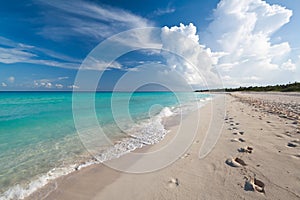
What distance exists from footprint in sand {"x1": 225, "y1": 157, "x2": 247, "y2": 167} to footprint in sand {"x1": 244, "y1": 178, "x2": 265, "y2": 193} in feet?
1.68

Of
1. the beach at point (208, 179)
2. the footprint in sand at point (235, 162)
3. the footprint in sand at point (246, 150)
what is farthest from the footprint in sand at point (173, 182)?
the footprint in sand at point (246, 150)

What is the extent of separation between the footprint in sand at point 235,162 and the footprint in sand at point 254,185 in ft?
1.68

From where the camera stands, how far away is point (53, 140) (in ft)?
18.4

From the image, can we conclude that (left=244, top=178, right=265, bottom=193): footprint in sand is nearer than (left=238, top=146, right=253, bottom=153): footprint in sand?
Yes

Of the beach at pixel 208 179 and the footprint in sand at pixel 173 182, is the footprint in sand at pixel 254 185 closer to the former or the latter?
the beach at pixel 208 179

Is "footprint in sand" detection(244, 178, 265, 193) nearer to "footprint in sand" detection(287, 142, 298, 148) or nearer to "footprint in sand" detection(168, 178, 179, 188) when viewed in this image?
"footprint in sand" detection(168, 178, 179, 188)

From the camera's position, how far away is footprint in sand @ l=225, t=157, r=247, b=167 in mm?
2814

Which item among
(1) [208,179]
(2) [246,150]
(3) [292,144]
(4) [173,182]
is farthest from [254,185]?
(3) [292,144]

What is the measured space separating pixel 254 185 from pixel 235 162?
29.4 inches

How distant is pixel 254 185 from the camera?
217 centimetres

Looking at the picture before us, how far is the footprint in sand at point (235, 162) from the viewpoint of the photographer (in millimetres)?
2814

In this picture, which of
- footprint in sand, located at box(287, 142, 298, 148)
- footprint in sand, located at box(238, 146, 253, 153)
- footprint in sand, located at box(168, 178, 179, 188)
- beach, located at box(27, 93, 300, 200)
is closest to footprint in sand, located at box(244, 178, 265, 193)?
beach, located at box(27, 93, 300, 200)

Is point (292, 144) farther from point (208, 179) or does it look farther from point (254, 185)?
point (208, 179)

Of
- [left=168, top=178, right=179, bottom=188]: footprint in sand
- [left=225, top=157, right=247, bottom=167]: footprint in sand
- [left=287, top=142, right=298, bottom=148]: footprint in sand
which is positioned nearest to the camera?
[left=168, top=178, right=179, bottom=188]: footprint in sand
